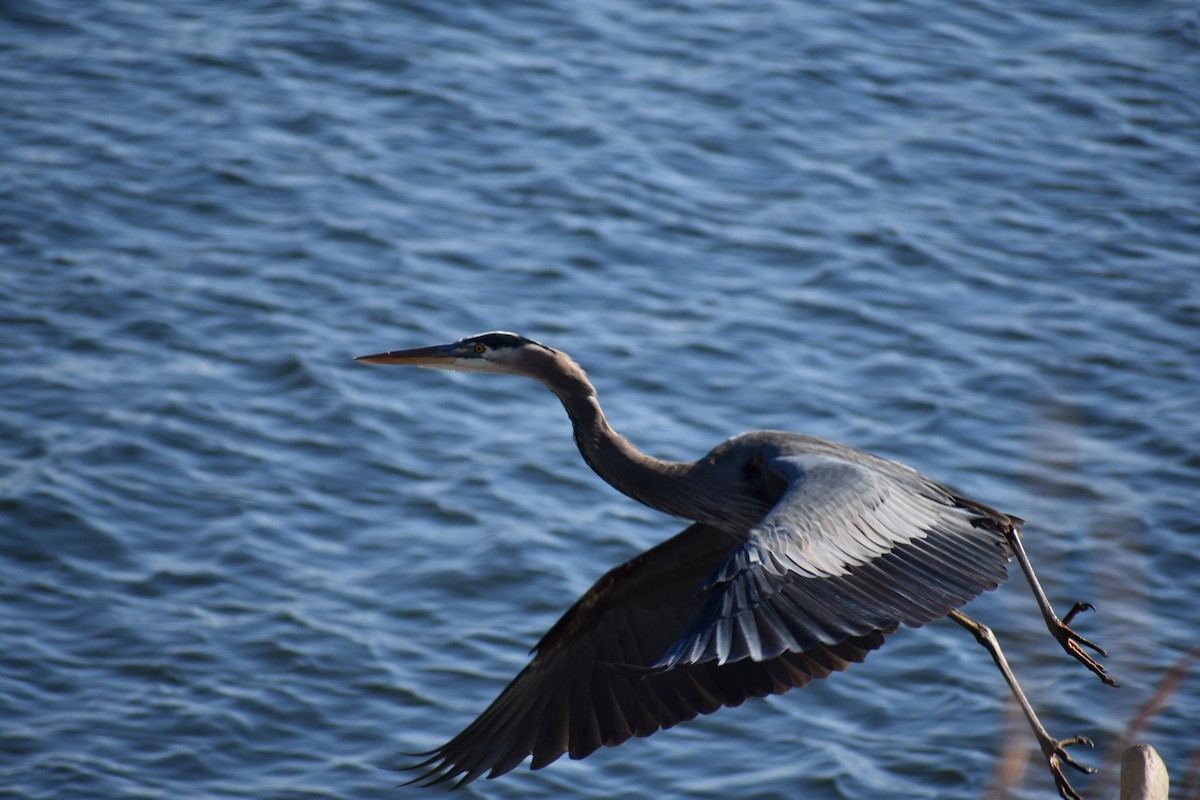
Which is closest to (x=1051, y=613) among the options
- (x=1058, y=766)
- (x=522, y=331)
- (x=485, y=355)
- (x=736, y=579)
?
(x=1058, y=766)

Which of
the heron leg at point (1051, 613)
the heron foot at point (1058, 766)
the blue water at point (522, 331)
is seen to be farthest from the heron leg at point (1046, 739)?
the blue water at point (522, 331)

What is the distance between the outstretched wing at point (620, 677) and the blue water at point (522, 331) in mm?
1088

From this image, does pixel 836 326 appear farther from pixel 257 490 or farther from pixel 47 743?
pixel 47 743

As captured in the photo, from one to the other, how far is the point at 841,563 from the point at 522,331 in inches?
213

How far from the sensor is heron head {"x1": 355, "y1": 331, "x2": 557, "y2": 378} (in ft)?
18.6

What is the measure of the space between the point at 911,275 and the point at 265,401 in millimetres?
4473

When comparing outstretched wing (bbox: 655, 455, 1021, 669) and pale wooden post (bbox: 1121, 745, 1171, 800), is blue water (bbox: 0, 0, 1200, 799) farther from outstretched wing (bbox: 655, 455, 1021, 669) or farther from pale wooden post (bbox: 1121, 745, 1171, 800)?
pale wooden post (bbox: 1121, 745, 1171, 800)

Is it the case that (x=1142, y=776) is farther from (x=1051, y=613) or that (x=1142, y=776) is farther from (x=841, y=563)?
(x=1051, y=613)

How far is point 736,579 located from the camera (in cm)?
427

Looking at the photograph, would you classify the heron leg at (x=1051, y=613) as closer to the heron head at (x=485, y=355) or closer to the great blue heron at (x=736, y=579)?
the great blue heron at (x=736, y=579)

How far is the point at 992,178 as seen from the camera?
12070 mm

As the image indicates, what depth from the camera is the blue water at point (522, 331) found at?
288 inches

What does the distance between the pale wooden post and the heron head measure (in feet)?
8.37

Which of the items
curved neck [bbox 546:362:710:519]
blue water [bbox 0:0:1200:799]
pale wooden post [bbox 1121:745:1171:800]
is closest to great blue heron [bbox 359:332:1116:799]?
curved neck [bbox 546:362:710:519]
